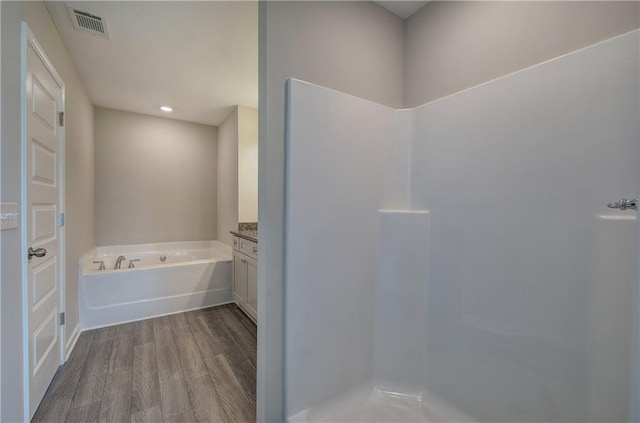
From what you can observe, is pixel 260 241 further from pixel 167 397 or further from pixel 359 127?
pixel 167 397

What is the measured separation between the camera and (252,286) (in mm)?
2621

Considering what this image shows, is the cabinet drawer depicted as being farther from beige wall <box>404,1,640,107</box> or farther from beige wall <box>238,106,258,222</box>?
beige wall <box>404,1,640,107</box>

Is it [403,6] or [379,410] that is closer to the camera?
[379,410]

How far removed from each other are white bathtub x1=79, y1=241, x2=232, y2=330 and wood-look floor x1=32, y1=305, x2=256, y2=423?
17 centimetres

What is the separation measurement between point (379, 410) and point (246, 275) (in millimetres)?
1781

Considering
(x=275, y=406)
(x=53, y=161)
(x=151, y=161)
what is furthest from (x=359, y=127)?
(x=151, y=161)

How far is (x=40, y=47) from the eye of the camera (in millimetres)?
1515

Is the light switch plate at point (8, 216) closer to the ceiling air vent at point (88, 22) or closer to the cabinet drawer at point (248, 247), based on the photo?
the ceiling air vent at point (88, 22)

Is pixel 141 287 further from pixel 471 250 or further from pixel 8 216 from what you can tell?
pixel 471 250

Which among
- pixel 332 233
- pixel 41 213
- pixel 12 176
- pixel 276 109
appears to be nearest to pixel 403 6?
pixel 276 109

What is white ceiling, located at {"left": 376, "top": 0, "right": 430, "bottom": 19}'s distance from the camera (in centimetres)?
157

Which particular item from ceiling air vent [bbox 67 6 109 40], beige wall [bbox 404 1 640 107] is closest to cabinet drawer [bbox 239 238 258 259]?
beige wall [bbox 404 1 640 107]

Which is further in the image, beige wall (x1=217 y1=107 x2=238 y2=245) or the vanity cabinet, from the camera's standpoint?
beige wall (x1=217 y1=107 x2=238 y2=245)

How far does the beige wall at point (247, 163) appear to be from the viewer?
333cm
